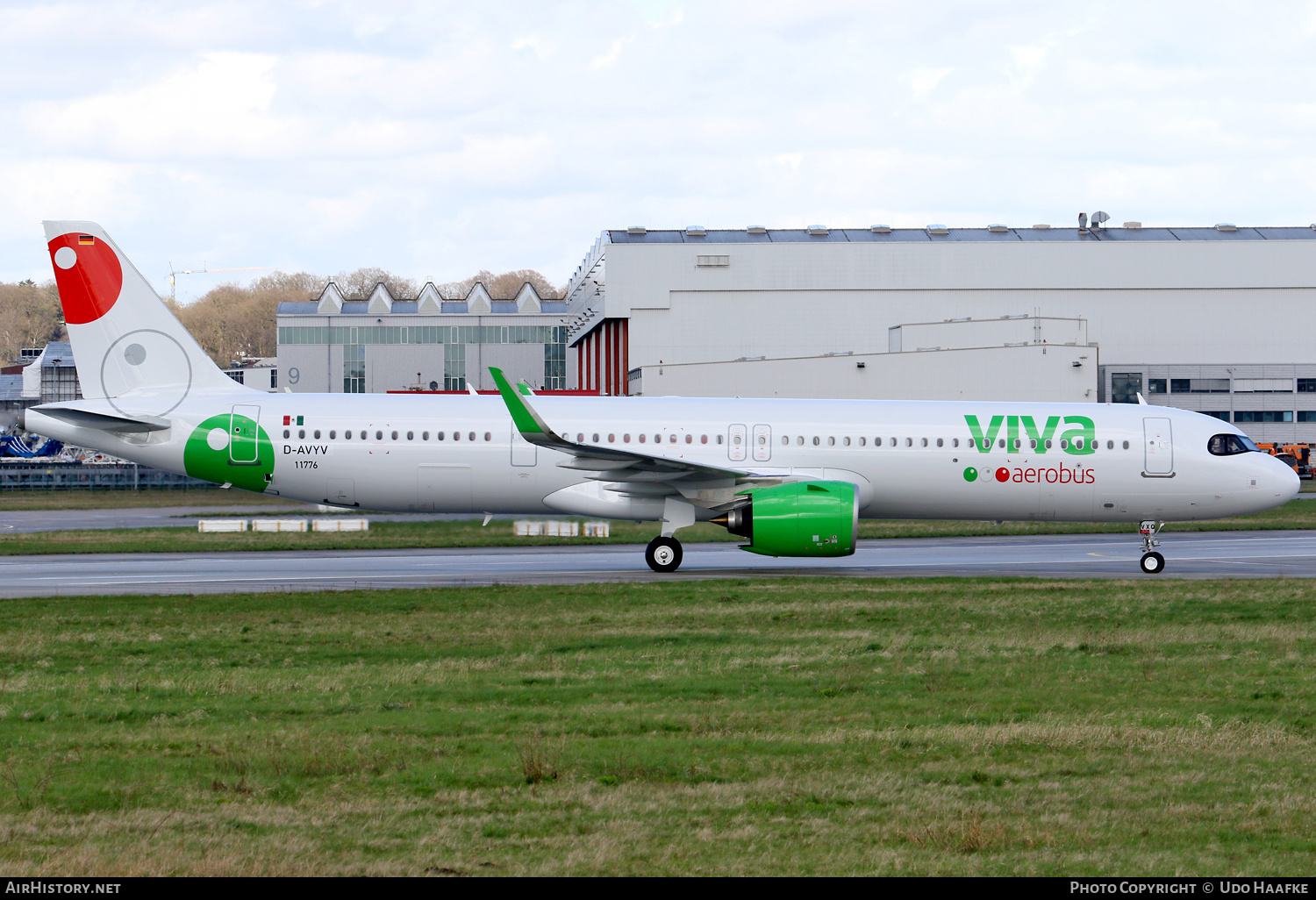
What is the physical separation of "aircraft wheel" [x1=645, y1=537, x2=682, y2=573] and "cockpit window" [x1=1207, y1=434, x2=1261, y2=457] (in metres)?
12.1

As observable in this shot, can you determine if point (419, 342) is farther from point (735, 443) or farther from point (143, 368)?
point (735, 443)

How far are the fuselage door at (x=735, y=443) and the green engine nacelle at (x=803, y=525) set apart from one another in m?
2.28

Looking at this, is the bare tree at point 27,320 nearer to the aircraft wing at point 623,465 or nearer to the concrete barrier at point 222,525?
the concrete barrier at point 222,525

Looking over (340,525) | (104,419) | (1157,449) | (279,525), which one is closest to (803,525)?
(1157,449)

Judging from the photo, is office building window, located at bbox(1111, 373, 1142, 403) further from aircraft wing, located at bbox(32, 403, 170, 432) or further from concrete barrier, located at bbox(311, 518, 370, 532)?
aircraft wing, located at bbox(32, 403, 170, 432)

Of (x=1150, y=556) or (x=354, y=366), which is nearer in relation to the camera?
(x=1150, y=556)

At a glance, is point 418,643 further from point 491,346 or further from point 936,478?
point 491,346

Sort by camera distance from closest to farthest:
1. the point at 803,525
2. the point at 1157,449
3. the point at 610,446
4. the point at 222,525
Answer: the point at 803,525
the point at 610,446
the point at 1157,449
the point at 222,525

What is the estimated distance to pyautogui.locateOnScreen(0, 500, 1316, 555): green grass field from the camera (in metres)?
32.8

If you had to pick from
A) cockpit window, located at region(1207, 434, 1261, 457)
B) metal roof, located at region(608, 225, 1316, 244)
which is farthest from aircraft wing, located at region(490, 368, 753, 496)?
metal roof, located at region(608, 225, 1316, 244)

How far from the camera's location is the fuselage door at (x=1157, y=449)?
27.3m

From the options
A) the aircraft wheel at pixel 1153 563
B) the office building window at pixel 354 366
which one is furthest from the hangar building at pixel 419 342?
the aircraft wheel at pixel 1153 563

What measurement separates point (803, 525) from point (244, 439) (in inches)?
470

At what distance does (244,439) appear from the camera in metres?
26.6
